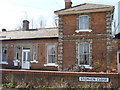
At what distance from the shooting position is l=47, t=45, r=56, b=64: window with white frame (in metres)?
17.2

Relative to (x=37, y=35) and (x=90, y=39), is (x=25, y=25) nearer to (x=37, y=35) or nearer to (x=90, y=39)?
(x=37, y=35)

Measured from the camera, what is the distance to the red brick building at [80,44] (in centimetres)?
1483

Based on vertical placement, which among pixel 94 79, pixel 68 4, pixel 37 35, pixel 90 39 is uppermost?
pixel 68 4

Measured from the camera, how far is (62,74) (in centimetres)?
941

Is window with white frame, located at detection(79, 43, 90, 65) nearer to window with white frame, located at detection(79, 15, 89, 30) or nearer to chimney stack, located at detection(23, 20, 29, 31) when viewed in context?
window with white frame, located at detection(79, 15, 89, 30)

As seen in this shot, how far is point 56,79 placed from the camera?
9.43m

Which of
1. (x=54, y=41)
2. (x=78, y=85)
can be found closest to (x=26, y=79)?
(x=78, y=85)

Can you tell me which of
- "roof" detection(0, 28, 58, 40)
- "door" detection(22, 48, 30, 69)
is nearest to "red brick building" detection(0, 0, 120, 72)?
"roof" detection(0, 28, 58, 40)

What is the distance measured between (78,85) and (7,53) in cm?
1322

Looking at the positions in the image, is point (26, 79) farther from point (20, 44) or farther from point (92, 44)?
point (20, 44)

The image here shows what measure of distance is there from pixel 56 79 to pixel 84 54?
270 inches

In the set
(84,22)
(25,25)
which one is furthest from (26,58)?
(84,22)

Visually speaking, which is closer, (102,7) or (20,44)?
(102,7)

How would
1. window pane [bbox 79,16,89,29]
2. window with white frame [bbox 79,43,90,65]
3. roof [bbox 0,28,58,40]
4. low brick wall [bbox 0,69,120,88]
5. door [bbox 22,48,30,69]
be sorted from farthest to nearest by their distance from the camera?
door [bbox 22,48,30,69] < roof [bbox 0,28,58,40] < window pane [bbox 79,16,89,29] < window with white frame [bbox 79,43,90,65] < low brick wall [bbox 0,69,120,88]
